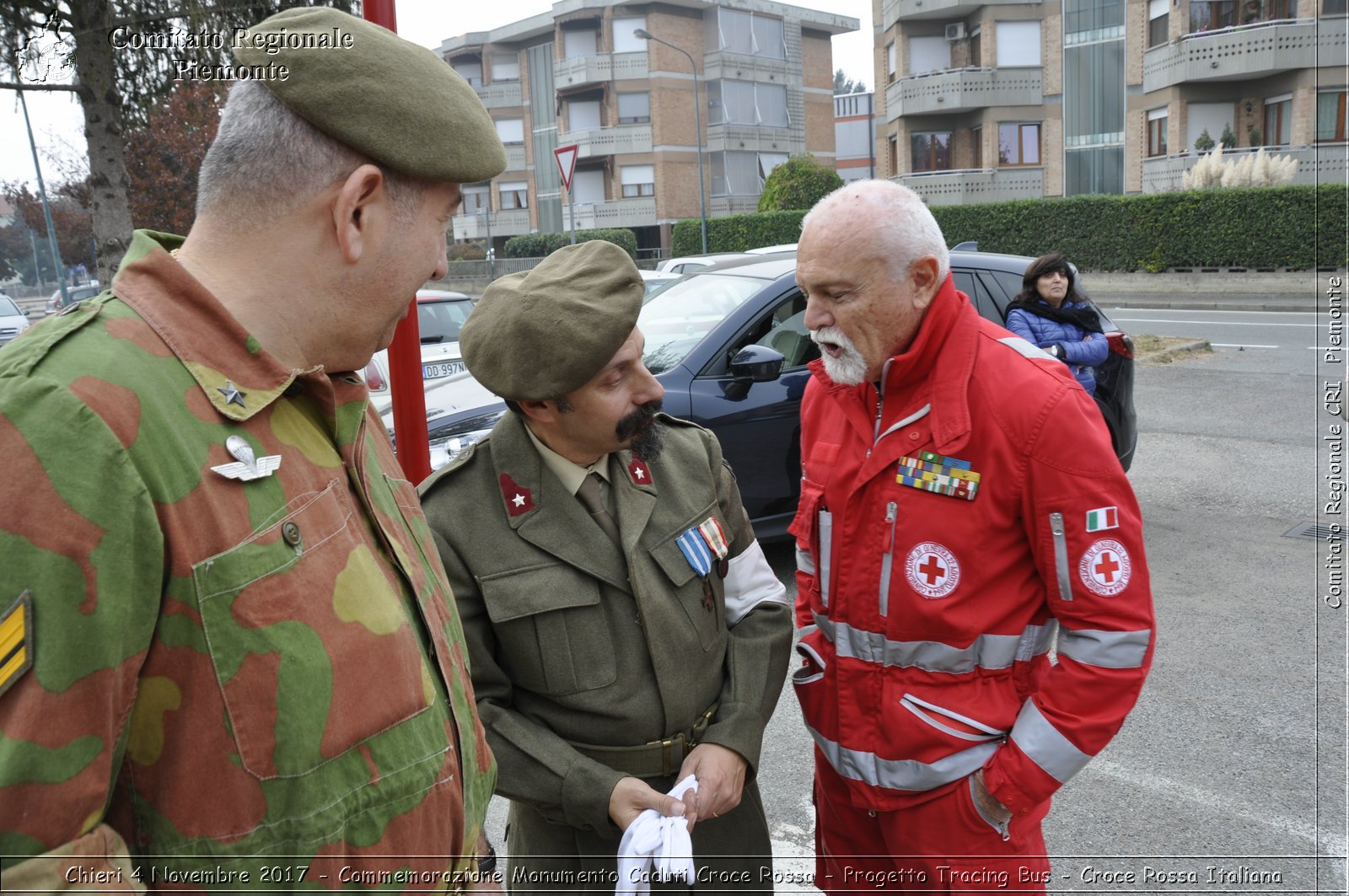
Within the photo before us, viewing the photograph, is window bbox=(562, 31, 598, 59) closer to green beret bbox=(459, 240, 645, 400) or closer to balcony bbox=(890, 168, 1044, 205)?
balcony bbox=(890, 168, 1044, 205)

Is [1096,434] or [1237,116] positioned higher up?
[1237,116]

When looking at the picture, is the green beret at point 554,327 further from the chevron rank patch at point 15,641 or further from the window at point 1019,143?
the window at point 1019,143

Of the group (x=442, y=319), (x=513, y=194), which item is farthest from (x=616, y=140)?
(x=442, y=319)

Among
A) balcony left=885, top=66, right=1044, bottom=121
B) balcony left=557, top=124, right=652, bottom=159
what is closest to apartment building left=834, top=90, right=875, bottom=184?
balcony left=557, top=124, right=652, bottom=159

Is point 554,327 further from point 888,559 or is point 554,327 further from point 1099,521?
point 1099,521

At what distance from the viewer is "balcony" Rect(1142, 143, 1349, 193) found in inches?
1005

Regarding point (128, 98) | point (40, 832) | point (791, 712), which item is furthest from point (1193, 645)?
point (128, 98)

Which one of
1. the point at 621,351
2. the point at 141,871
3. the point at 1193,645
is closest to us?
the point at 141,871

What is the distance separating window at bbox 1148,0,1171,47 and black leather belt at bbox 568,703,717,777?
3821cm

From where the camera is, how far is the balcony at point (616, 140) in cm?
4872

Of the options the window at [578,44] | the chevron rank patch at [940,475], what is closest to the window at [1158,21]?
Answer: the window at [578,44]

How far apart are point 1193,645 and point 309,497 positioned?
4812mm

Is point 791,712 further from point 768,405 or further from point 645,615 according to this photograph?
point 645,615

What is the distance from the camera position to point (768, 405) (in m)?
5.77
